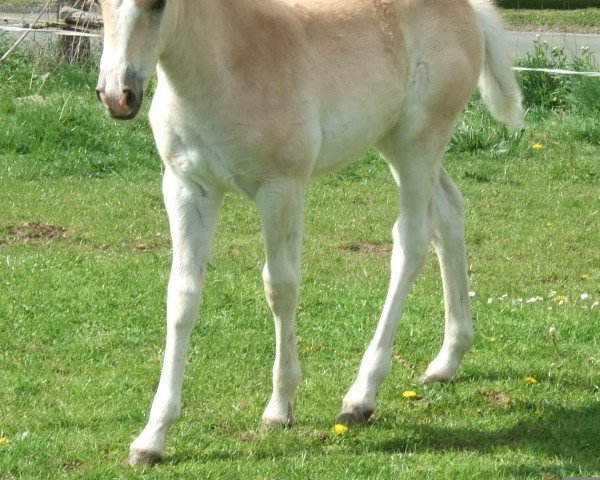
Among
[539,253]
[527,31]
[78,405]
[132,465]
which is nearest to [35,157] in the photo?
[539,253]

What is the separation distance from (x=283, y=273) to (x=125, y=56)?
1.26m

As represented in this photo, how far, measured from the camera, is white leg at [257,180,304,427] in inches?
196

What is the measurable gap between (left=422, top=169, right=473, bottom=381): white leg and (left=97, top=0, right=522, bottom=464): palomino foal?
2 centimetres

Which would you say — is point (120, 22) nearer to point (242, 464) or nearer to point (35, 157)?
point (242, 464)

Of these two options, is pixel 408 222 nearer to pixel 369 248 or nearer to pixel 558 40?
pixel 369 248

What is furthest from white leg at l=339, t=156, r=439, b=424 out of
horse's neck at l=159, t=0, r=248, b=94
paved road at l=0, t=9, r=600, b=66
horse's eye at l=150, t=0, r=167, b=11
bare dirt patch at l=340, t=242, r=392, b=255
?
paved road at l=0, t=9, r=600, b=66

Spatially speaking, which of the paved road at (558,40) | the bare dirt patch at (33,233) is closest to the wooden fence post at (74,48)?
the paved road at (558,40)

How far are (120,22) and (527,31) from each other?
17594mm

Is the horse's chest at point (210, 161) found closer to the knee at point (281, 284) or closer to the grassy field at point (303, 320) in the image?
the knee at point (281, 284)

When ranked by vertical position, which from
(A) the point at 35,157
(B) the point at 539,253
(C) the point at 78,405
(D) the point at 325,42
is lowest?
(A) the point at 35,157

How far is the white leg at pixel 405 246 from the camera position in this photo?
5.62m

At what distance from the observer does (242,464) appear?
16.0 ft

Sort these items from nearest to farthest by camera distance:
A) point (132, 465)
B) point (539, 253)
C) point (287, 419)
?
point (132, 465), point (287, 419), point (539, 253)

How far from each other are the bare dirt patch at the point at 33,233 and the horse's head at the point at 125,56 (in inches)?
179
